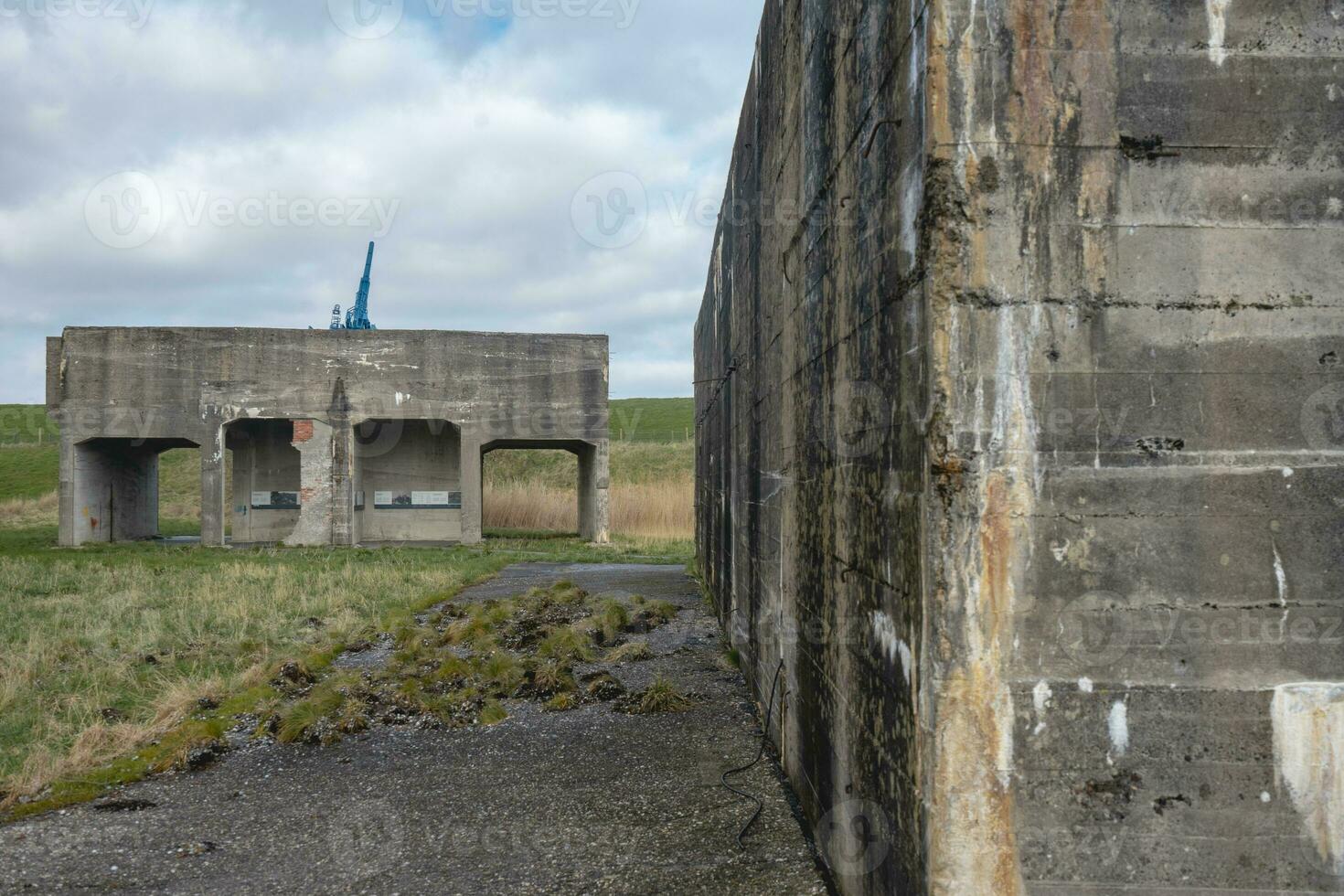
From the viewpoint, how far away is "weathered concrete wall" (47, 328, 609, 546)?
19.5 metres

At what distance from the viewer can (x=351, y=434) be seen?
64.6ft

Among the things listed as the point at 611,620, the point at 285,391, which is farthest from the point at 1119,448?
the point at 285,391

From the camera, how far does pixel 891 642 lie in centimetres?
269

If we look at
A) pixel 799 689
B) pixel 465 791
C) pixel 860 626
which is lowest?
pixel 465 791

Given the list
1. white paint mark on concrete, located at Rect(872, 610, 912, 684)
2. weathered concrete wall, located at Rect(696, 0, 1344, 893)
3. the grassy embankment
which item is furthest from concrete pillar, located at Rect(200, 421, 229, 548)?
weathered concrete wall, located at Rect(696, 0, 1344, 893)

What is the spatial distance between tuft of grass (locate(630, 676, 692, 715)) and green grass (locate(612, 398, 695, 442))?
39.6 m

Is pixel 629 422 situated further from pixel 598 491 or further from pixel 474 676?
pixel 474 676

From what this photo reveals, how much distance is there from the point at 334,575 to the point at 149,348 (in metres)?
8.60

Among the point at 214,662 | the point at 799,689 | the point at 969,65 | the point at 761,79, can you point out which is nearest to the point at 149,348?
the point at 214,662

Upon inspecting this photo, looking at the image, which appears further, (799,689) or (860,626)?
(799,689)

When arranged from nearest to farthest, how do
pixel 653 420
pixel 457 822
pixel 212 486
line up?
1. pixel 457 822
2. pixel 212 486
3. pixel 653 420

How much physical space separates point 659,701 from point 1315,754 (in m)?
4.43

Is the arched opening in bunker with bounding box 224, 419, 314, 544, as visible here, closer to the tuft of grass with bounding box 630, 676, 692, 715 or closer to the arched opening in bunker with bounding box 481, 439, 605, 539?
the arched opening in bunker with bounding box 481, 439, 605, 539

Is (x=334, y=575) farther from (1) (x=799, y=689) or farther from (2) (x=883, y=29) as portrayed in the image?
(2) (x=883, y=29)
